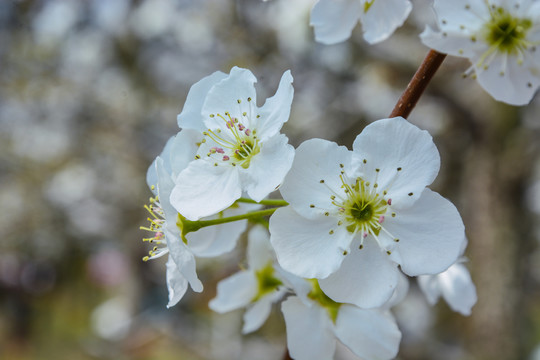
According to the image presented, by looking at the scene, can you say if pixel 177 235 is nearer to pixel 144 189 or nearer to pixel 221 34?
pixel 221 34

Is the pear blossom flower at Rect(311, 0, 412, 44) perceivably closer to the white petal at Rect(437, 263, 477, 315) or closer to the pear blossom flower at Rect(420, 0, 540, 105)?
the pear blossom flower at Rect(420, 0, 540, 105)

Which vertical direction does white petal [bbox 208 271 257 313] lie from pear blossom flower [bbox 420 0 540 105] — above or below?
below

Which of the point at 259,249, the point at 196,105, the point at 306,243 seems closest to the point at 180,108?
the point at 259,249

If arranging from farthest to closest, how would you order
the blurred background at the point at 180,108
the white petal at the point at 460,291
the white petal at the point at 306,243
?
the blurred background at the point at 180,108, the white petal at the point at 460,291, the white petal at the point at 306,243

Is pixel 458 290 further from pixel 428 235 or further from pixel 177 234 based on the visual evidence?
pixel 177 234

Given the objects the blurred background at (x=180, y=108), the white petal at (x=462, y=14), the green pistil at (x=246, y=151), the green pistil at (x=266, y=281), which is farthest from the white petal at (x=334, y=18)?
the blurred background at (x=180, y=108)

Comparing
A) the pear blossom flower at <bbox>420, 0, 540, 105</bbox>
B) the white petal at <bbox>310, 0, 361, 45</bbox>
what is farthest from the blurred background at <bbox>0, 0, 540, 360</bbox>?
the pear blossom flower at <bbox>420, 0, 540, 105</bbox>

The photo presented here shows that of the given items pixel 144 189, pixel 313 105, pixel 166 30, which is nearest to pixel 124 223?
Answer: pixel 144 189

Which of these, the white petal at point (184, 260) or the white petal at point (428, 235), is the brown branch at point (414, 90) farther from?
the white petal at point (184, 260)
